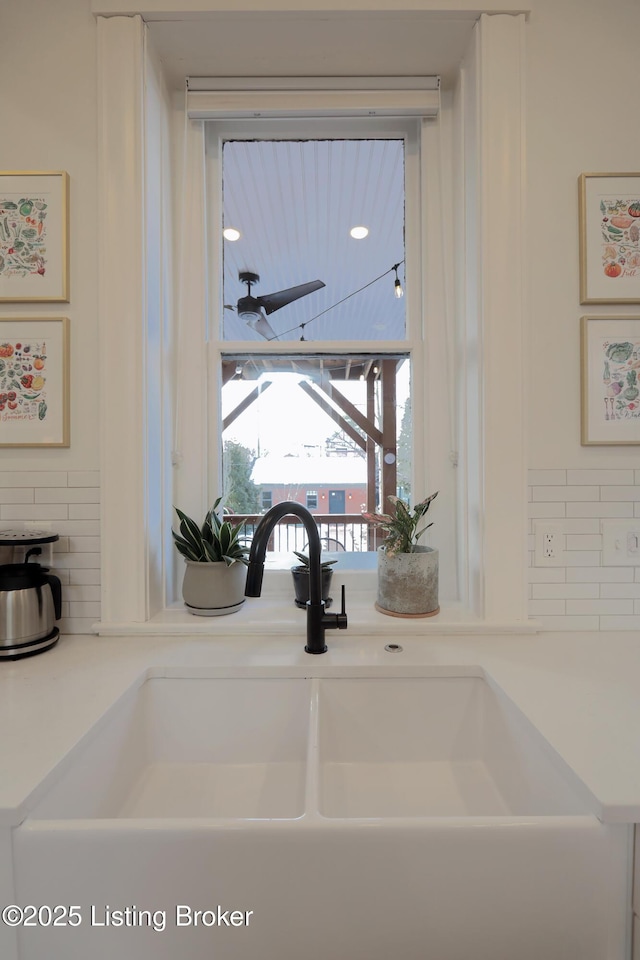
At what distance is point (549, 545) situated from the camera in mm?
1233

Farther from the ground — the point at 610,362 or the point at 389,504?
the point at 610,362

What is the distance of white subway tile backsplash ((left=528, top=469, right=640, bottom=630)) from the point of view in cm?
123

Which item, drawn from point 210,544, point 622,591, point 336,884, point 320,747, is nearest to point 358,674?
point 320,747

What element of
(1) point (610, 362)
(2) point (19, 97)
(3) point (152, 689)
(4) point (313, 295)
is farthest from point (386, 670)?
(2) point (19, 97)

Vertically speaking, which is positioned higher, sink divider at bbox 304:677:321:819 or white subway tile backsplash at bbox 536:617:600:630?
white subway tile backsplash at bbox 536:617:600:630

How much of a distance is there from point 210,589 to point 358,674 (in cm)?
47

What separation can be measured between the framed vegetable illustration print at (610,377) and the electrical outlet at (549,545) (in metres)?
0.25

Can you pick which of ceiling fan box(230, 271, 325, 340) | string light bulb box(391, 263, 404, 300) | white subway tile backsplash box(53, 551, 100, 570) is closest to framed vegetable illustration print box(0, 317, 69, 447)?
white subway tile backsplash box(53, 551, 100, 570)

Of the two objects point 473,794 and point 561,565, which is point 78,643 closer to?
point 473,794

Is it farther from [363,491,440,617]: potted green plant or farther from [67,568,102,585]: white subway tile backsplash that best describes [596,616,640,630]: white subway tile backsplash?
[67,568,102,585]: white subway tile backsplash

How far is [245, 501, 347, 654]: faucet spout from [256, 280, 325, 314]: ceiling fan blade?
76 centimetres

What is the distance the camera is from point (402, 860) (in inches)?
23.8

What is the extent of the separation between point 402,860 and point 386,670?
1.37 feet

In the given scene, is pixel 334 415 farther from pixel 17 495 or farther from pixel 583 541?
pixel 17 495
